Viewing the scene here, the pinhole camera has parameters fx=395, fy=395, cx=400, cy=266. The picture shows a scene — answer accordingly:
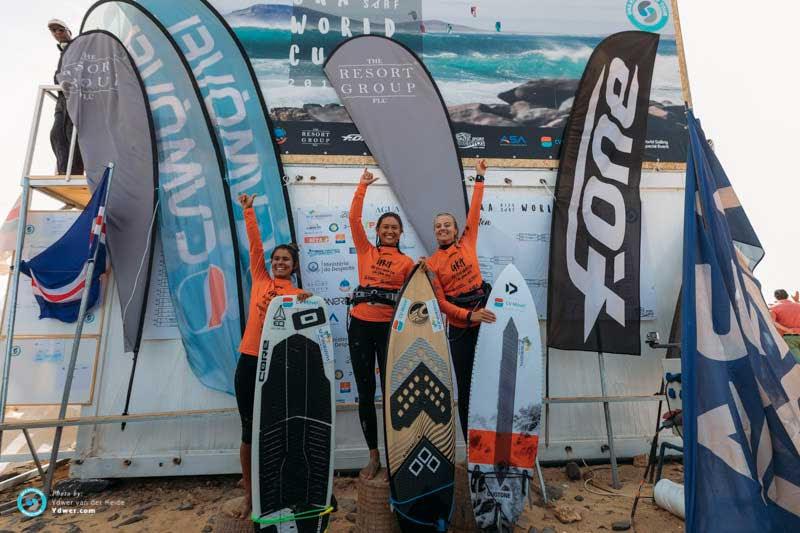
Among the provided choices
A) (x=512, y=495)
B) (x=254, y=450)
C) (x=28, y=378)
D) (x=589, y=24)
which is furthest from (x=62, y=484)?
(x=589, y=24)

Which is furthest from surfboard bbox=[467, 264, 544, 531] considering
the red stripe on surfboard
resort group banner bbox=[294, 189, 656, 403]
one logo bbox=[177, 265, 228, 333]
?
one logo bbox=[177, 265, 228, 333]

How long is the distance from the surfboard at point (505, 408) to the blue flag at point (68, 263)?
3.00 metres

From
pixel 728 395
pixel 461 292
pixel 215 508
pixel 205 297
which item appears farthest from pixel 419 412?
pixel 205 297

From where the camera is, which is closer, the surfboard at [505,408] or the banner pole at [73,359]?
the surfboard at [505,408]

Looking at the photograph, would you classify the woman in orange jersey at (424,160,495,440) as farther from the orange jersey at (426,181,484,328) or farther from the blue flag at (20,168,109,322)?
the blue flag at (20,168,109,322)

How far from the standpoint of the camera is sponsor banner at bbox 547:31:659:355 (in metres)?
3.26

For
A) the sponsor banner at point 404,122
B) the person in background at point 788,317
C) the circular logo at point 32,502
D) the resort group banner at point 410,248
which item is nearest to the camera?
the circular logo at point 32,502

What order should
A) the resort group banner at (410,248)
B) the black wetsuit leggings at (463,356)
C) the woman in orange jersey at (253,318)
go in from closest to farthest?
the woman in orange jersey at (253,318) < the black wetsuit leggings at (463,356) < the resort group banner at (410,248)

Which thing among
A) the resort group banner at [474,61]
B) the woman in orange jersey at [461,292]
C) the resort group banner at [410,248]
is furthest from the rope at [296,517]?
the resort group banner at [474,61]

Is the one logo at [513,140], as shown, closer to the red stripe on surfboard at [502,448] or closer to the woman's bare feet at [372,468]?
the red stripe on surfboard at [502,448]

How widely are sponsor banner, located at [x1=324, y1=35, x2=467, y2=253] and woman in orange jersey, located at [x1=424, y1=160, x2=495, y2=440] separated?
2.26 feet

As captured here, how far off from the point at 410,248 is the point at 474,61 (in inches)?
75.4

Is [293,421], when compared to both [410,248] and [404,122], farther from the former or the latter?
[404,122]

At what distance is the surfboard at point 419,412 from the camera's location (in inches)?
84.0
